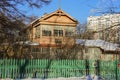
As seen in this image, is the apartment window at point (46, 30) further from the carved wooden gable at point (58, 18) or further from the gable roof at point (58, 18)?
the carved wooden gable at point (58, 18)

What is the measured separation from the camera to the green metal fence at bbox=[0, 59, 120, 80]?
2784 cm

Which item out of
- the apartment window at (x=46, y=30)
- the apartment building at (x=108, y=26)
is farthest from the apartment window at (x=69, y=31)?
the apartment building at (x=108, y=26)

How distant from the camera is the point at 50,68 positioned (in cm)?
2945

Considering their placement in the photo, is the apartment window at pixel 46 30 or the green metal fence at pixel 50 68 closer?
the green metal fence at pixel 50 68

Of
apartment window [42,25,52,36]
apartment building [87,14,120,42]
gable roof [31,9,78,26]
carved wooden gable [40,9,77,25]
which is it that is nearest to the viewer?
apartment building [87,14,120,42]

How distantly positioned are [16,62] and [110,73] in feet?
30.1

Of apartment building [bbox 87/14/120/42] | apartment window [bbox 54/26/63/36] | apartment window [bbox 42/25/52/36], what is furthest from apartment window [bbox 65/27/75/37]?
apartment building [bbox 87/14/120/42]

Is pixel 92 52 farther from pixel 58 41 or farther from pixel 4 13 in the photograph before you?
pixel 4 13

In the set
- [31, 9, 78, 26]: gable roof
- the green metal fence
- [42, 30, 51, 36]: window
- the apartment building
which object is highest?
[31, 9, 78, 26]: gable roof

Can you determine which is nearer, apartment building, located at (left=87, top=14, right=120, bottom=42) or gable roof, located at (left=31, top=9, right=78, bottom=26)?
apartment building, located at (left=87, top=14, right=120, bottom=42)

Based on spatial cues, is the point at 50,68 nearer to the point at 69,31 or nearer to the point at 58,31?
the point at 69,31

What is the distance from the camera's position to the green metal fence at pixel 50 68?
91.4 feet

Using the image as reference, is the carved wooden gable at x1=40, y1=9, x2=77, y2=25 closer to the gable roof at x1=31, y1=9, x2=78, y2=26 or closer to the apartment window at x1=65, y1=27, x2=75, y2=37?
the gable roof at x1=31, y1=9, x2=78, y2=26

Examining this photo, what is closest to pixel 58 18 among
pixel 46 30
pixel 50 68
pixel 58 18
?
pixel 58 18
